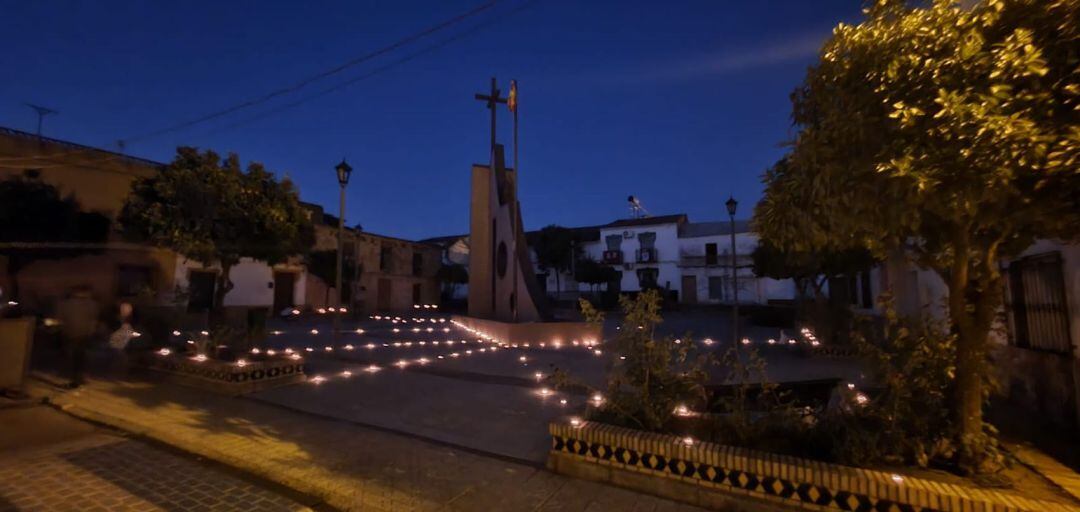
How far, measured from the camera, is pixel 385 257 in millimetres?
31203

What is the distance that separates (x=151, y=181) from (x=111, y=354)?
13.5 ft

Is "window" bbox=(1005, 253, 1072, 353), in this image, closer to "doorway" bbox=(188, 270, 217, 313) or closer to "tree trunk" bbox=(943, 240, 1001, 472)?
"tree trunk" bbox=(943, 240, 1001, 472)

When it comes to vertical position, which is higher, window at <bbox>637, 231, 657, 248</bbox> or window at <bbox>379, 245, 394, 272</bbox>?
window at <bbox>637, 231, 657, 248</bbox>

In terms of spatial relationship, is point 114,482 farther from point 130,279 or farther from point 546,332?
point 130,279

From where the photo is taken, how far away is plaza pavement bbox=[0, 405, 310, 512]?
3678 mm

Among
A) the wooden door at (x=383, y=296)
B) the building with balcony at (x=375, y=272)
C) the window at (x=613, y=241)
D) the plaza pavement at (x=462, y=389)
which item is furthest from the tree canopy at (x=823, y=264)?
the window at (x=613, y=241)

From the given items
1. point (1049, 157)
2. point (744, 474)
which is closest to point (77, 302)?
point (744, 474)

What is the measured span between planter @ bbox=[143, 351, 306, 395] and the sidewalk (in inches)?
20.9

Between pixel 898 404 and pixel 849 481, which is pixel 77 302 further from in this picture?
pixel 898 404

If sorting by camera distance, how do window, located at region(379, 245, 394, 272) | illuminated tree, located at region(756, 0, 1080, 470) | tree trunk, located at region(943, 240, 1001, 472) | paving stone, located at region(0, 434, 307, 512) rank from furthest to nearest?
window, located at region(379, 245, 394, 272) → paving stone, located at region(0, 434, 307, 512) → tree trunk, located at region(943, 240, 1001, 472) → illuminated tree, located at region(756, 0, 1080, 470)

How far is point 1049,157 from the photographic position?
258cm

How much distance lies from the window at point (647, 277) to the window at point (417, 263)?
18731 mm

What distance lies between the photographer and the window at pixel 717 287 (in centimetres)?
3812

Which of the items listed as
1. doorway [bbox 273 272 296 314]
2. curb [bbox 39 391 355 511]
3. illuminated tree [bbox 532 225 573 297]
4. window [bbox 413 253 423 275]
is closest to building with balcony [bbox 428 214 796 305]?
illuminated tree [bbox 532 225 573 297]
